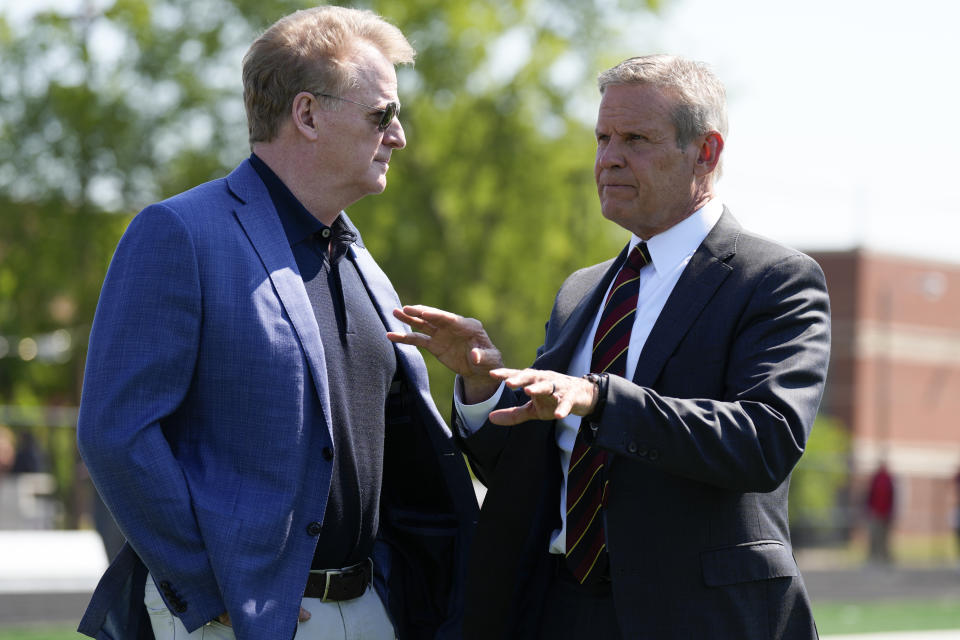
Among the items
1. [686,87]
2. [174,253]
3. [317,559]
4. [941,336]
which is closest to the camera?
[174,253]

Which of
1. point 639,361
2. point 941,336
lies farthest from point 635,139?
point 941,336

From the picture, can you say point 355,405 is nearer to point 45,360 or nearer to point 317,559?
point 317,559

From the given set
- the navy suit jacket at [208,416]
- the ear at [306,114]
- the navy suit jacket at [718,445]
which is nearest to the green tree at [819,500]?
the navy suit jacket at [718,445]

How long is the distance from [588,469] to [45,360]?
996 inches

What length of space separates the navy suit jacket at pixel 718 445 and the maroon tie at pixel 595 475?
0.11m

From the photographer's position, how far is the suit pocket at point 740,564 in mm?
3549

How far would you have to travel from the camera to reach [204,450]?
3459 millimetres

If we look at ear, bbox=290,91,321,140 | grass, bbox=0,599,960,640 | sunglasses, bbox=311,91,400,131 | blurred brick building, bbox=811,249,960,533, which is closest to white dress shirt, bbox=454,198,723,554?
sunglasses, bbox=311,91,400,131

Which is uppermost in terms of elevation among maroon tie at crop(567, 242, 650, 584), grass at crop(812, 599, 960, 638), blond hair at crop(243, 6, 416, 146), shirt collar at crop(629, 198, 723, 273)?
blond hair at crop(243, 6, 416, 146)

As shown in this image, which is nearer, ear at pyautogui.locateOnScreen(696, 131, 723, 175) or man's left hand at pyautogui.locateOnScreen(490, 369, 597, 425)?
man's left hand at pyautogui.locateOnScreen(490, 369, 597, 425)

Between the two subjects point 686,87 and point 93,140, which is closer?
point 686,87

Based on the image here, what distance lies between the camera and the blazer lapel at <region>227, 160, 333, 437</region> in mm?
3531

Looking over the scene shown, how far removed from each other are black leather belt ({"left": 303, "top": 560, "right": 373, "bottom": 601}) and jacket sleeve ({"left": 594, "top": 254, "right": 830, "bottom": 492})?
87 centimetres

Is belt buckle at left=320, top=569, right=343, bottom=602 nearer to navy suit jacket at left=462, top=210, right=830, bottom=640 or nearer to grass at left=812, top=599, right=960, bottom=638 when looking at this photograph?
navy suit jacket at left=462, top=210, right=830, bottom=640
